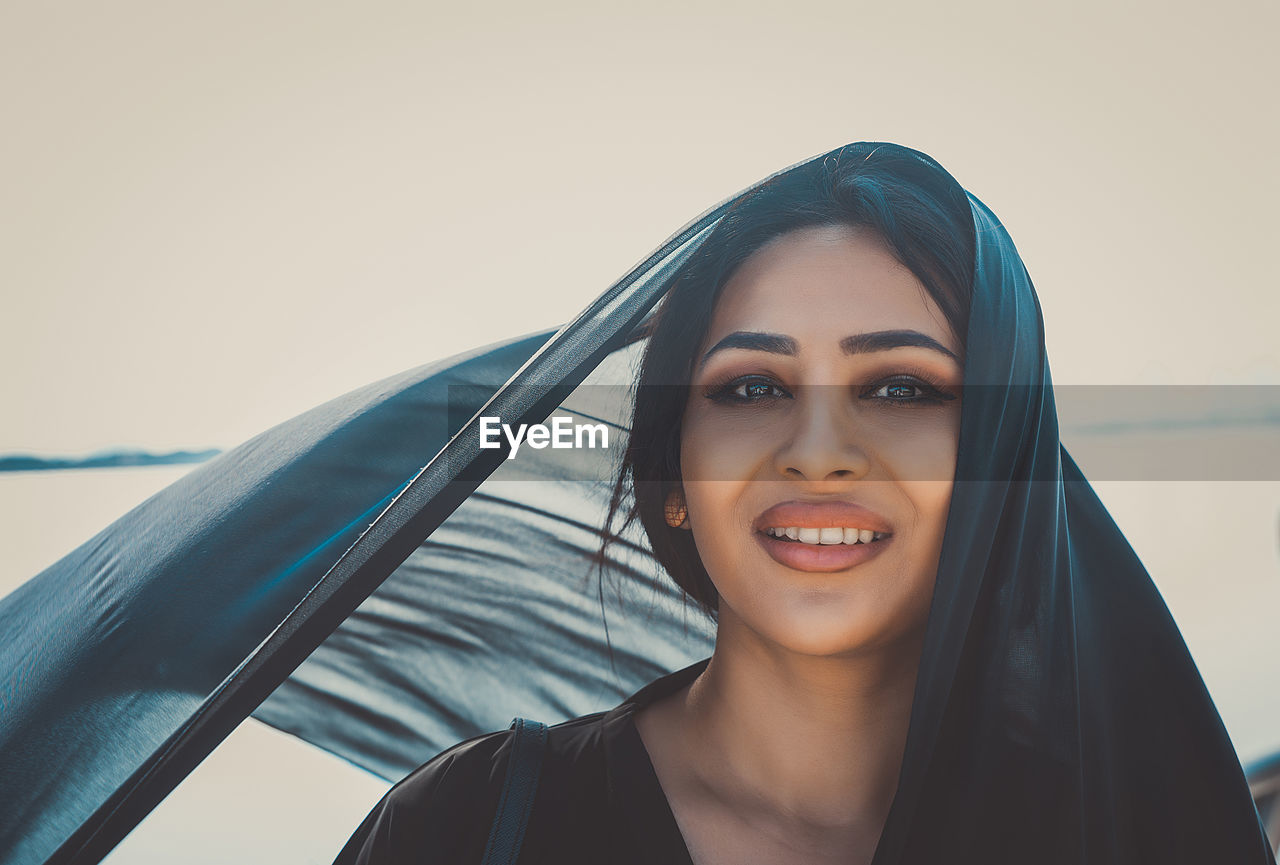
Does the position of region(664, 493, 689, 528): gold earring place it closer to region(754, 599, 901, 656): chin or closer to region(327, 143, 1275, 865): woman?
region(327, 143, 1275, 865): woman

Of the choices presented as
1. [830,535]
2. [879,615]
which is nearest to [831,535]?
[830,535]

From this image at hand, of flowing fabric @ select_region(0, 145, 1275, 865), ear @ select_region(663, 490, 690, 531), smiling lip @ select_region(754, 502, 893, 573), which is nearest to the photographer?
flowing fabric @ select_region(0, 145, 1275, 865)

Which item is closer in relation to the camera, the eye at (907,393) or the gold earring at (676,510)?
the eye at (907,393)

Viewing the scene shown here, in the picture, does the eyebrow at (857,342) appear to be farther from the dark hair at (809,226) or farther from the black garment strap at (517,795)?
the black garment strap at (517,795)

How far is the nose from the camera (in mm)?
969

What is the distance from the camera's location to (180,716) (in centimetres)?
91

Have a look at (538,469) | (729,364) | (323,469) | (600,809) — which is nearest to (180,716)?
(323,469)

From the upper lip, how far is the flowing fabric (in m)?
0.08

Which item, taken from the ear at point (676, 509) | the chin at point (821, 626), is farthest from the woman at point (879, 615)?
the ear at point (676, 509)

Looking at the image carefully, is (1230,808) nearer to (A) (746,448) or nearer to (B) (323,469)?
(A) (746,448)

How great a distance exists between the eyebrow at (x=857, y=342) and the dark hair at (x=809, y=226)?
0.21 ft

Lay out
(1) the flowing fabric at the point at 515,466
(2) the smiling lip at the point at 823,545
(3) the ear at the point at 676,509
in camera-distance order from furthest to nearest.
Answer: (3) the ear at the point at 676,509
(2) the smiling lip at the point at 823,545
(1) the flowing fabric at the point at 515,466

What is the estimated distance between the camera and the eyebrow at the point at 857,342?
1.00 meters

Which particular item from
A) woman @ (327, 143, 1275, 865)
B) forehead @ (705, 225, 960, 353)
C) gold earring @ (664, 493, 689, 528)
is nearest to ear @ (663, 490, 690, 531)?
gold earring @ (664, 493, 689, 528)
